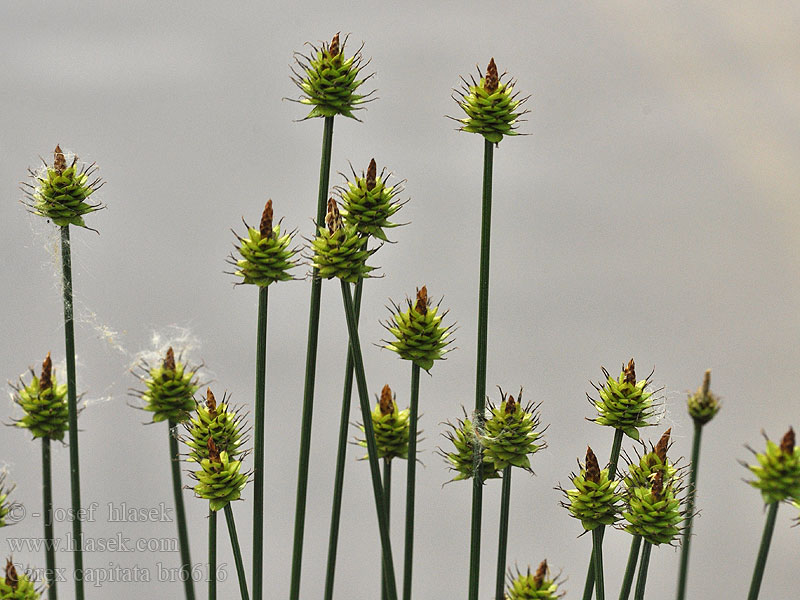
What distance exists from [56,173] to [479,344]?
1.24 feet

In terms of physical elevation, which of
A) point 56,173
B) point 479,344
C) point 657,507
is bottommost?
point 657,507

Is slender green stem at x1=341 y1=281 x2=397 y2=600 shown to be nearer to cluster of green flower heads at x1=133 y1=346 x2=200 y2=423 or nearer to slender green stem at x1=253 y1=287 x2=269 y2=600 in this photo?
slender green stem at x1=253 y1=287 x2=269 y2=600

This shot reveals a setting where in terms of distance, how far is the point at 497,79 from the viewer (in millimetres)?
741

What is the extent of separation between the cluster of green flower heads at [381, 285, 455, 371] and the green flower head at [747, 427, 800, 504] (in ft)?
0.83

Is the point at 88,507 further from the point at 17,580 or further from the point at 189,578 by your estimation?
the point at 17,580

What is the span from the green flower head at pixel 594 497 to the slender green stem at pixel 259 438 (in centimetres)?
25

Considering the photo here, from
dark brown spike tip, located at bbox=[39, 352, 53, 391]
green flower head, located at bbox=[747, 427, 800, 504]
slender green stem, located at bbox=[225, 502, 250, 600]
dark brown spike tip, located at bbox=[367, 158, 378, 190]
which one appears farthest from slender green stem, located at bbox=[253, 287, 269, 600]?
green flower head, located at bbox=[747, 427, 800, 504]

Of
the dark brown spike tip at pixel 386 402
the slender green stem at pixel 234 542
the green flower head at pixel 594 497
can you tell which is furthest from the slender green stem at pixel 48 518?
the green flower head at pixel 594 497

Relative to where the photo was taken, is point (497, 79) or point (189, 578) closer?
point (497, 79)

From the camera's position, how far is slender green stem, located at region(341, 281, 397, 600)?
673 millimetres

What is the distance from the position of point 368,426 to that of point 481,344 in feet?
0.38

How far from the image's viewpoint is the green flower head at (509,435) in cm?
75

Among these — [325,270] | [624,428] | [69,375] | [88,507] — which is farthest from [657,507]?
[88,507]

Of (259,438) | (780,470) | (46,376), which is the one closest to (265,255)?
(259,438)
